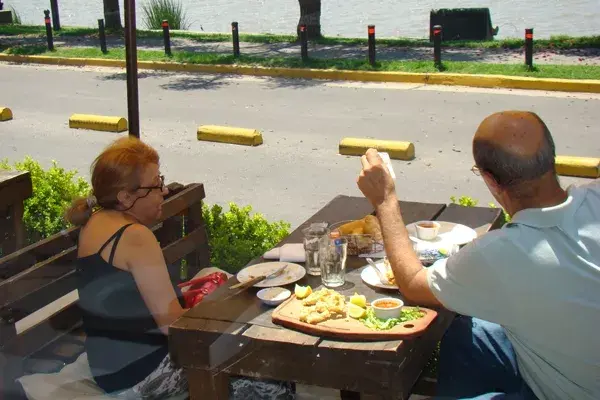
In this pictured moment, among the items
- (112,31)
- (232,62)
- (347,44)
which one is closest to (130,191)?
(232,62)

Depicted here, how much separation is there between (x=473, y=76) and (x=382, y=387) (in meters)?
10.6

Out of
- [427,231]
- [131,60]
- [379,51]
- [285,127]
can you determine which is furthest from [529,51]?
[427,231]

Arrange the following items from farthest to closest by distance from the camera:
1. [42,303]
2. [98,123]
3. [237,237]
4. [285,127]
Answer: [98,123], [285,127], [237,237], [42,303]

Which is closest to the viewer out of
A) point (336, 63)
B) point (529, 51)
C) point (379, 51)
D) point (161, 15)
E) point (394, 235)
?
point (394, 235)

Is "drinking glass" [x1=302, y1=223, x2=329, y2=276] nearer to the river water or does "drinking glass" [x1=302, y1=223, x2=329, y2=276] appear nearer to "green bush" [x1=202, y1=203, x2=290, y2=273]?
"green bush" [x1=202, y1=203, x2=290, y2=273]

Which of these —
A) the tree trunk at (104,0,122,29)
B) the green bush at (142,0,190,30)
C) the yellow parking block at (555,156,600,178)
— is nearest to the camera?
the yellow parking block at (555,156,600,178)

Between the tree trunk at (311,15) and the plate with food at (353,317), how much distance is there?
47.9 ft

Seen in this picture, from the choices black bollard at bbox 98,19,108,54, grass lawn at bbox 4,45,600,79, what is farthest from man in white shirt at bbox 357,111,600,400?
black bollard at bbox 98,19,108,54

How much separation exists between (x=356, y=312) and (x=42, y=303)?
153 cm

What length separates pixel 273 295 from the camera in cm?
327

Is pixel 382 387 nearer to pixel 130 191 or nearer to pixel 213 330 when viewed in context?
pixel 213 330

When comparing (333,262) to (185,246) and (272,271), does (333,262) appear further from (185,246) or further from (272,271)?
(185,246)

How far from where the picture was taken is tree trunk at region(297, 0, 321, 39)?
685 inches

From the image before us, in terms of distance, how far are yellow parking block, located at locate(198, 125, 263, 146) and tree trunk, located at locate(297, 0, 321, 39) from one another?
7500 millimetres
